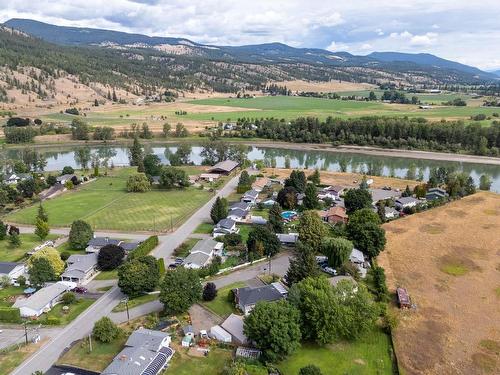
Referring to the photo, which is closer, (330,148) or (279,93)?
(330,148)

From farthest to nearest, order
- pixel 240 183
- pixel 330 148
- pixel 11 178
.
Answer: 1. pixel 330 148
2. pixel 11 178
3. pixel 240 183

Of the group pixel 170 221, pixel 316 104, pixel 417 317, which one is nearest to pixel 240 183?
pixel 170 221

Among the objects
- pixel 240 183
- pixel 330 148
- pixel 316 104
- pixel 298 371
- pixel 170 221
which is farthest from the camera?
pixel 316 104

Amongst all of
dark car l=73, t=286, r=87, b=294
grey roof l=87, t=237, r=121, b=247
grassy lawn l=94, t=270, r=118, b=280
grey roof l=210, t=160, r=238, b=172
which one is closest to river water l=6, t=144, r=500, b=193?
grey roof l=210, t=160, r=238, b=172

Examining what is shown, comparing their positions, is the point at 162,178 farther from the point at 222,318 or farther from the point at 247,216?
the point at 222,318

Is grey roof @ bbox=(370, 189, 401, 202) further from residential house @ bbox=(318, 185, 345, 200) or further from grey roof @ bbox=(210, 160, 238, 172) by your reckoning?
grey roof @ bbox=(210, 160, 238, 172)

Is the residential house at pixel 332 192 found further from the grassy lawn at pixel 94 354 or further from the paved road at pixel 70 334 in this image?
the grassy lawn at pixel 94 354
